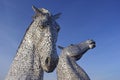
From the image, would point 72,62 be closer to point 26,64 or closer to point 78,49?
point 78,49

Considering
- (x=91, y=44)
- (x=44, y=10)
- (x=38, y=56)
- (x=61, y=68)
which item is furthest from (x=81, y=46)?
(x=38, y=56)

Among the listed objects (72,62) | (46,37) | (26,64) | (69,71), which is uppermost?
(72,62)

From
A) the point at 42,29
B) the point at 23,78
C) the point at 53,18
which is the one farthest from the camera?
the point at 53,18

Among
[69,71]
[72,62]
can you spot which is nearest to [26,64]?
[69,71]

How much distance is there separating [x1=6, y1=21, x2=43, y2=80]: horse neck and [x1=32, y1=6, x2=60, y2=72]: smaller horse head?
0.26 feet

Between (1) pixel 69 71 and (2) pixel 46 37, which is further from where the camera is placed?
(1) pixel 69 71

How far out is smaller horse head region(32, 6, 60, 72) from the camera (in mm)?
2998

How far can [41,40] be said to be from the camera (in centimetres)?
317

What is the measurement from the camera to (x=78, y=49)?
734 centimetres

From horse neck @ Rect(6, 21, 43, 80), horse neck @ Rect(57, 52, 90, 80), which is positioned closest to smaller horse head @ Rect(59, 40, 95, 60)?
horse neck @ Rect(57, 52, 90, 80)

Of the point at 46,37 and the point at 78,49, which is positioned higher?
the point at 78,49

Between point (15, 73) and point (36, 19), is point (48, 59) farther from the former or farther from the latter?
point (36, 19)

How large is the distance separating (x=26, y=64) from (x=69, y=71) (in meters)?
3.13

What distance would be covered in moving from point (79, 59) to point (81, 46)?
0.43 meters
